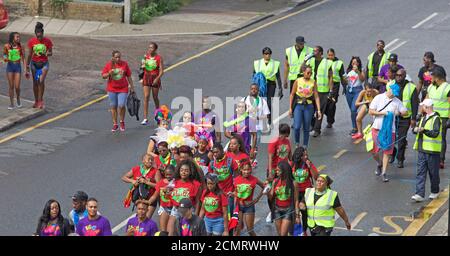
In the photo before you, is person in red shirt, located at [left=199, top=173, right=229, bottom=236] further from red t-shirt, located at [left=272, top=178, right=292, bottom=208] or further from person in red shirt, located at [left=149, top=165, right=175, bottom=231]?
red t-shirt, located at [left=272, top=178, right=292, bottom=208]

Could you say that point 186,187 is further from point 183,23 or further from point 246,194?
point 183,23

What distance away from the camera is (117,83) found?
23.2m

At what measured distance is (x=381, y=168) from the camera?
20.6m

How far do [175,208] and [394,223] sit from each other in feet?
12.1

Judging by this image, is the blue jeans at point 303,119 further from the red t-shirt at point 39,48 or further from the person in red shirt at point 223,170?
the red t-shirt at point 39,48

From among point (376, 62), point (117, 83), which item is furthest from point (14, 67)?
point (376, 62)

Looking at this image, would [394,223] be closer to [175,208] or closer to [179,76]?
[175,208]

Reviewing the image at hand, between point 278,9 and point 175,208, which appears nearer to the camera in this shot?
point 175,208

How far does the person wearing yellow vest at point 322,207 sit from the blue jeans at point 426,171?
317 cm

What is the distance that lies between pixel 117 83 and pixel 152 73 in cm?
107

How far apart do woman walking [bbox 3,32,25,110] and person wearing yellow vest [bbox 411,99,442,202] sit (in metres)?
9.20

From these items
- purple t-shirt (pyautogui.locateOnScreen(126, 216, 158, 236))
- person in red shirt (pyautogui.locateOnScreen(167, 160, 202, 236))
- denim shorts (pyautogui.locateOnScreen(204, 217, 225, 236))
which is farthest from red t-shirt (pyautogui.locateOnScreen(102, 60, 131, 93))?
purple t-shirt (pyautogui.locateOnScreen(126, 216, 158, 236))
